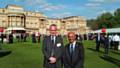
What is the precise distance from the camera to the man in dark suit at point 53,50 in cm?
910

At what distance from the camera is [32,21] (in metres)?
162

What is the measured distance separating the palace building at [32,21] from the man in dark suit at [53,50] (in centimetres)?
13277

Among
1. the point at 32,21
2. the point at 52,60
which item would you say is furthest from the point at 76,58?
the point at 32,21

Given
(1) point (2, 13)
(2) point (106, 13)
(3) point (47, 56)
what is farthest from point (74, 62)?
(2) point (106, 13)

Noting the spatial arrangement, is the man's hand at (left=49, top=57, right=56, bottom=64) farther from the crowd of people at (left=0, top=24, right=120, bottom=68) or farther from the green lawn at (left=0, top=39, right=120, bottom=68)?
the green lawn at (left=0, top=39, right=120, bottom=68)

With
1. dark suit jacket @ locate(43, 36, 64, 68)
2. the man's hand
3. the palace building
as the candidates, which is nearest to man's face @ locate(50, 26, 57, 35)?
dark suit jacket @ locate(43, 36, 64, 68)

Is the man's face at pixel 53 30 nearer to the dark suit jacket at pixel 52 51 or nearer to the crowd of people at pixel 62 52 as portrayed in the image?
the crowd of people at pixel 62 52

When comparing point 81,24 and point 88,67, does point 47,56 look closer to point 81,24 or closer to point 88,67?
point 88,67

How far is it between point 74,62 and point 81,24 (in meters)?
176

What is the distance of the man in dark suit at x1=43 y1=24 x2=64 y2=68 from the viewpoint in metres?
9.10

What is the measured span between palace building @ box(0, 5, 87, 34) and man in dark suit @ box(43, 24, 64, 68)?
13277cm

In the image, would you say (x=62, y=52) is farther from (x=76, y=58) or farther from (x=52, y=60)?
(x=76, y=58)

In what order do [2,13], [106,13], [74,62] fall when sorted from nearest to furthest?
[74,62]
[2,13]
[106,13]

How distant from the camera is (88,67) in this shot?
18.5m
